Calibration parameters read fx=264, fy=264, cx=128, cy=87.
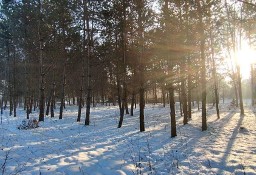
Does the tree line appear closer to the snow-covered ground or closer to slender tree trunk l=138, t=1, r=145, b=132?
slender tree trunk l=138, t=1, r=145, b=132

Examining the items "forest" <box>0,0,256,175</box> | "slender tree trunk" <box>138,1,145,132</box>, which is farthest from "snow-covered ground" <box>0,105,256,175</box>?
"slender tree trunk" <box>138,1,145,132</box>

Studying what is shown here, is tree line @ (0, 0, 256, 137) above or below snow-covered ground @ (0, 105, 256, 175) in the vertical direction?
above

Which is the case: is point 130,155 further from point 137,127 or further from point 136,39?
point 136,39

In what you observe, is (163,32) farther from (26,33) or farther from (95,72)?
(95,72)

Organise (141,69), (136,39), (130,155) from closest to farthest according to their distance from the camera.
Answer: (130,155) < (141,69) < (136,39)

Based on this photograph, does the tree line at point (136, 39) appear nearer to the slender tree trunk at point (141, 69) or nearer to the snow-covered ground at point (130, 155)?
the slender tree trunk at point (141, 69)

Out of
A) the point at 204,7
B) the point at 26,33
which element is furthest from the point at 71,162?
the point at 26,33

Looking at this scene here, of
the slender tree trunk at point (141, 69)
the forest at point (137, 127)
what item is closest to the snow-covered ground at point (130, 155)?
the forest at point (137, 127)

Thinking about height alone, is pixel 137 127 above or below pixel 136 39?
below

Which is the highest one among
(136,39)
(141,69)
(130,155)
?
(136,39)

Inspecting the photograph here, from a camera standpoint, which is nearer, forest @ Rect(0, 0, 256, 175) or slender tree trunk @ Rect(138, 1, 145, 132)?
forest @ Rect(0, 0, 256, 175)

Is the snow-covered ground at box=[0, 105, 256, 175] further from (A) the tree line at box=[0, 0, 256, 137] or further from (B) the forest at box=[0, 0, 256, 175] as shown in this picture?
(A) the tree line at box=[0, 0, 256, 137]

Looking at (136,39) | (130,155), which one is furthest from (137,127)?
(130,155)

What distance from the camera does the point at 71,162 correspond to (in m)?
8.06
